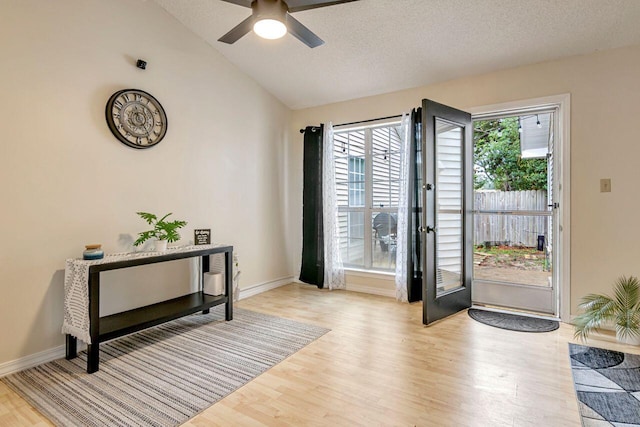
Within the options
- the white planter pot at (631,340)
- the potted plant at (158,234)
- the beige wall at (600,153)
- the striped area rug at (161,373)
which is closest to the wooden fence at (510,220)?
the beige wall at (600,153)

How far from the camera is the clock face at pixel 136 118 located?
9.18 feet

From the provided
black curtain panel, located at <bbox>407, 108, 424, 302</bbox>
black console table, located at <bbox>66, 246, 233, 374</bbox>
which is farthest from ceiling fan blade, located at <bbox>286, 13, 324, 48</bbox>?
black console table, located at <bbox>66, 246, 233, 374</bbox>

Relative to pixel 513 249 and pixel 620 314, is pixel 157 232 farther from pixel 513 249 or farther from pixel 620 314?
pixel 620 314

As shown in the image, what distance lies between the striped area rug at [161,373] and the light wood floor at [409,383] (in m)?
0.11

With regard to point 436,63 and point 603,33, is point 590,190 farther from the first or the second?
point 436,63

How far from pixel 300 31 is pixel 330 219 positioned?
2427mm

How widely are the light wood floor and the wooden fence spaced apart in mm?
1028

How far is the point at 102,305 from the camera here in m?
2.71

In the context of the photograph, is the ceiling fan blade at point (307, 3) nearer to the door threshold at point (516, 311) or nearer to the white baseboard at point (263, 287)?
the white baseboard at point (263, 287)

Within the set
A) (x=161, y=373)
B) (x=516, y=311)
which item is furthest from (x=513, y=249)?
(x=161, y=373)

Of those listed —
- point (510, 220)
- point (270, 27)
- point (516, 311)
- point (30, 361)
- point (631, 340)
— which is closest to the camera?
point (270, 27)

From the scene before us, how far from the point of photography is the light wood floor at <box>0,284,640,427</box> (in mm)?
1745

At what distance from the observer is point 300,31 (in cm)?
239

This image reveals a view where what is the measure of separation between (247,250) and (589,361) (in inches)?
132
